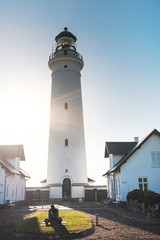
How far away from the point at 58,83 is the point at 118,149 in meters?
11.1

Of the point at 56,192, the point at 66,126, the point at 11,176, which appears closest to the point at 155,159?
the point at 66,126

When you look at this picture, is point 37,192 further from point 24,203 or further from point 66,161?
point 66,161

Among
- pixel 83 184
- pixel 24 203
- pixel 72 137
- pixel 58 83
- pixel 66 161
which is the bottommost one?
pixel 24 203

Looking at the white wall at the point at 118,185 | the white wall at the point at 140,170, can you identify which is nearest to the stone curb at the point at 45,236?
the white wall at the point at 140,170

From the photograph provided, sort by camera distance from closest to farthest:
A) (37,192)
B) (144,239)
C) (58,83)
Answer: (144,239)
(37,192)
(58,83)

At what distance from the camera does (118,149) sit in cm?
2645

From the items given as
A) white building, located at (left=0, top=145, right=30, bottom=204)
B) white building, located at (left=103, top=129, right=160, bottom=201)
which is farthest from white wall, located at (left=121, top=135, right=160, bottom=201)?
white building, located at (left=0, top=145, right=30, bottom=204)

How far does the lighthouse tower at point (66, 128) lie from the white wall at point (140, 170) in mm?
7676

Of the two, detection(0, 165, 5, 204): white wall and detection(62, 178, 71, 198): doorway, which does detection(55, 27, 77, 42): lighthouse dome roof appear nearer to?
detection(62, 178, 71, 198): doorway

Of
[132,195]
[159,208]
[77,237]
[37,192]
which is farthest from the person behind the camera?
[37,192]

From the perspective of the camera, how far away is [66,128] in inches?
1102

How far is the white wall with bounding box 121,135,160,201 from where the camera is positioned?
2053 centimetres

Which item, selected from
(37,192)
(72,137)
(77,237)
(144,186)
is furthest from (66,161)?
(77,237)

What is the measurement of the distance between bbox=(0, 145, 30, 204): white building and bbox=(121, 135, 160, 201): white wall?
1042 centimetres
